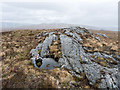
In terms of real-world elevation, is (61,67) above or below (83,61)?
below

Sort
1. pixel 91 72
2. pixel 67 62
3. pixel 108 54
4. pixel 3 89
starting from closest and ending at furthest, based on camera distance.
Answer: pixel 3 89 < pixel 91 72 < pixel 67 62 < pixel 108 54

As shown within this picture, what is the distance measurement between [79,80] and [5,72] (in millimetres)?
13952

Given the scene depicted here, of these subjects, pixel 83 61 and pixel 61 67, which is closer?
pixel 61 67

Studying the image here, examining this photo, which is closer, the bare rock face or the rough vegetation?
the rough vegetation

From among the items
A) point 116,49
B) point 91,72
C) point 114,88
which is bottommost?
point 114,88

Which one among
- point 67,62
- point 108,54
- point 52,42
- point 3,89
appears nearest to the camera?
point 3,89

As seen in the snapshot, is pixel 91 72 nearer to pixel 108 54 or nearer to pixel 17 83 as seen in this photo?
pixel 108 54

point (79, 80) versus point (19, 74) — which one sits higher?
point (19, 74)

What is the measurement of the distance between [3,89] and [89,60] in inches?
653

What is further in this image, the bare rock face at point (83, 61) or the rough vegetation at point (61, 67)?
the bare rock face at point (83, 61)

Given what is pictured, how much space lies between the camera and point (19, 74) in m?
13.2

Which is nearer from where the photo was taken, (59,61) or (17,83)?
(17,83)

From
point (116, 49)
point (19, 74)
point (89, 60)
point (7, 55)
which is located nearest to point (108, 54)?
point (116, 49)

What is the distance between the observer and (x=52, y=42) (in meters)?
21.7
